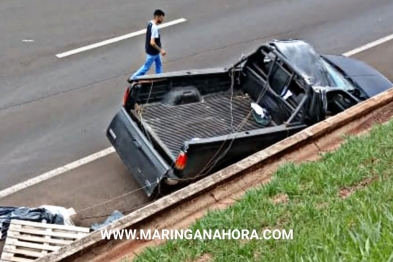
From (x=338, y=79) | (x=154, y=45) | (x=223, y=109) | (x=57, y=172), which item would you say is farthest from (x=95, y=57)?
(x=338, y=79)

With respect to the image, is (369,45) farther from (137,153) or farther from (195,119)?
(137,153)


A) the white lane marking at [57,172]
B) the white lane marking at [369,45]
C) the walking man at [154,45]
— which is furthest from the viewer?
the white lane marking at [369,45]

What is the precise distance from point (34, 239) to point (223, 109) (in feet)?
10.3

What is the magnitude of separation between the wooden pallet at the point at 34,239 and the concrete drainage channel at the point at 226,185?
1302 millimetres

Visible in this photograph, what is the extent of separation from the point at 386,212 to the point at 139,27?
10045mm

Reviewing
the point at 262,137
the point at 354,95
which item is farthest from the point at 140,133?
the point at 354,95

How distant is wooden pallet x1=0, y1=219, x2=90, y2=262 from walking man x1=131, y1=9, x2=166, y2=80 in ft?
12.5

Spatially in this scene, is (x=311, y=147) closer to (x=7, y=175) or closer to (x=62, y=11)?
(x=7, y=175)

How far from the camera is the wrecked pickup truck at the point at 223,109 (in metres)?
8.29

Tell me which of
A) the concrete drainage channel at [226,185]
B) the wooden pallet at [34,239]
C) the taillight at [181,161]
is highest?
the concrete drainage channel at [226,185]

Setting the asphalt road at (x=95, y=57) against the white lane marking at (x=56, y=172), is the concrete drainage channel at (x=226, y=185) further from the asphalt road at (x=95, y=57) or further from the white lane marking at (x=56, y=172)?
the white lane marking at (x=56, y=172)

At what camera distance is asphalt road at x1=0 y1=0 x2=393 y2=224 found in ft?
30.5

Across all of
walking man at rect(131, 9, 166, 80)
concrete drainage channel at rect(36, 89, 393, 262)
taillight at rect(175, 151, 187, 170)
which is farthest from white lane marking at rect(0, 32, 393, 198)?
concrete drainage channel at rect(36, 89, 393, 262)

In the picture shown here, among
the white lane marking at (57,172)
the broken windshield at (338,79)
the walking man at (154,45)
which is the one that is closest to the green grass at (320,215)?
the broken windshield at (338,79)
